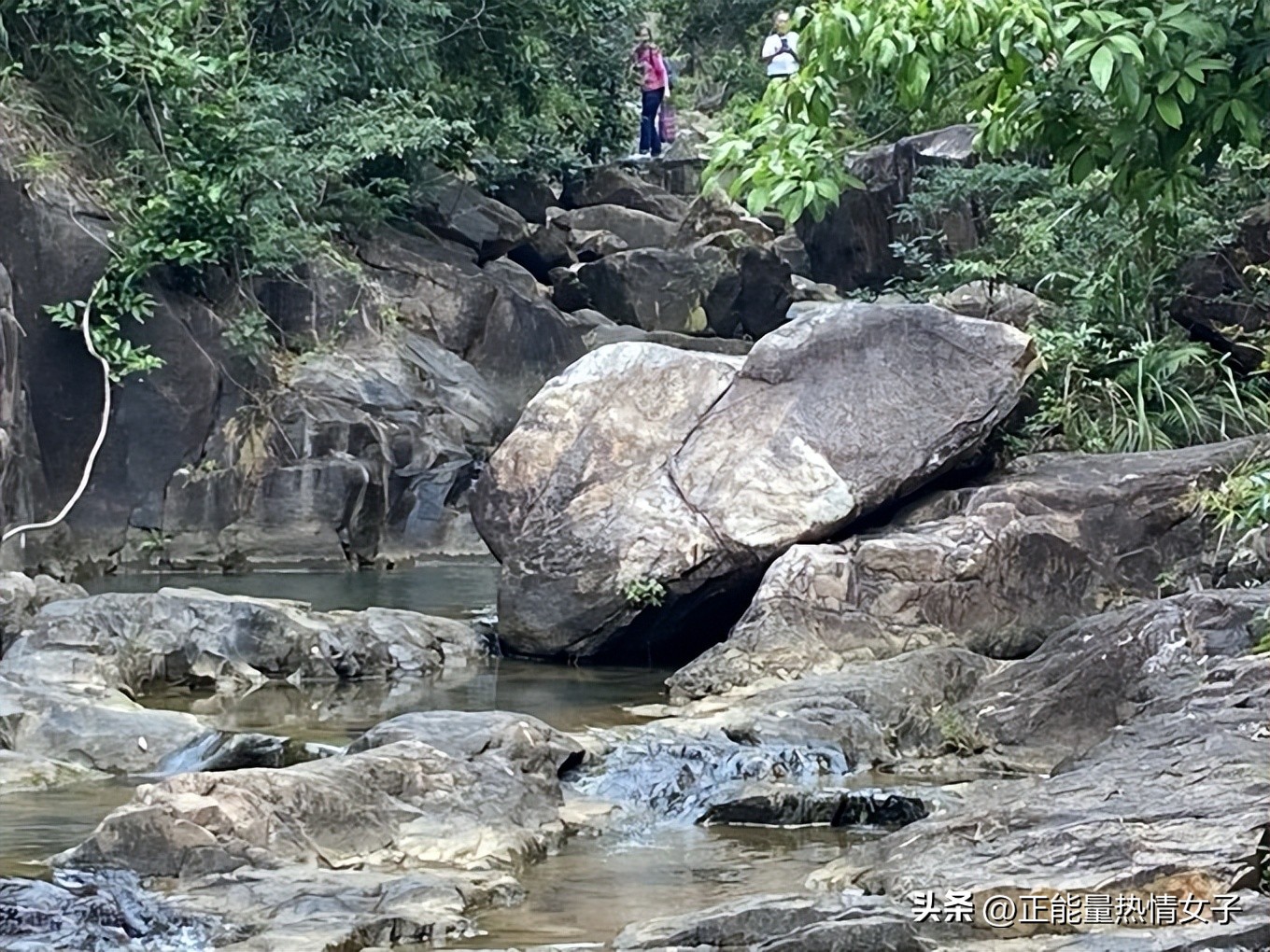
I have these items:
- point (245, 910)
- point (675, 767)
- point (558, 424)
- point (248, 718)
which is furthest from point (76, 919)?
point (558, 424)

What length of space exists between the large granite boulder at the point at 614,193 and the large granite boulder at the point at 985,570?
12576 millimetres

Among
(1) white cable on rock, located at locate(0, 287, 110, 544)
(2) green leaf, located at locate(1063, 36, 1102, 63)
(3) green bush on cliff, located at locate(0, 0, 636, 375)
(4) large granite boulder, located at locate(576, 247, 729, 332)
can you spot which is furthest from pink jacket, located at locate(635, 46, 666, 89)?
(2) green leaf, located at locate(1063, 36, 1102, 63)

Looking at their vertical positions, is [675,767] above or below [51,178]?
below

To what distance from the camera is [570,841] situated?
6.57 meters

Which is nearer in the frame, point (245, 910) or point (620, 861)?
point (245, 910)

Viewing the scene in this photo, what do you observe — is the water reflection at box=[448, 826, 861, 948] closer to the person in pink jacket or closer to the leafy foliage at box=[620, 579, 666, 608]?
the leafy foliage at box=[620, 579, 666, 608]

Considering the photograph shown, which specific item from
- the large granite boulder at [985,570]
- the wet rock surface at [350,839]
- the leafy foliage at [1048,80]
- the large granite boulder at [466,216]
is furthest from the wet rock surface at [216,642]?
the large granite boulder at [466,216]

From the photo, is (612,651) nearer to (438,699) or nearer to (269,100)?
(438,699)

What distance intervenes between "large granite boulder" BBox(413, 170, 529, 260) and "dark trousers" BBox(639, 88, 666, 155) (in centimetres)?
359

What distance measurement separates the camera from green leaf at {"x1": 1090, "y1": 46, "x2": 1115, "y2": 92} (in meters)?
4.29

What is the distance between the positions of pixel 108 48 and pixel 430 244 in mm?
4611

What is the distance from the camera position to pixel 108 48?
13930mm

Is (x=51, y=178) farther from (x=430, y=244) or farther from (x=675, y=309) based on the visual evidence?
(x=675, y=309)

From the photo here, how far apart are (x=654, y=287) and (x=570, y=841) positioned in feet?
44.1
